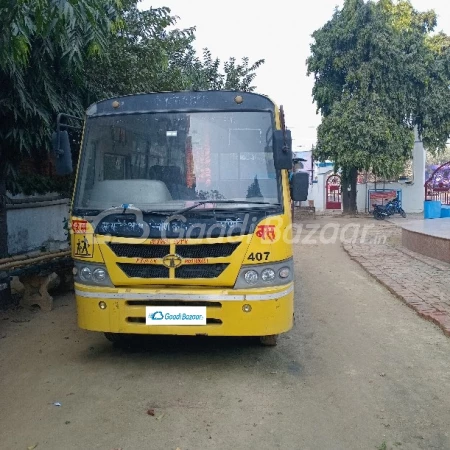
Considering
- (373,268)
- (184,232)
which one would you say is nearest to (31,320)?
(184,232)

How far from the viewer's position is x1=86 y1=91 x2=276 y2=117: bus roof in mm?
4562

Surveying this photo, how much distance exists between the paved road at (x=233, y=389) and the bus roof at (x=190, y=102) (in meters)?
2.40

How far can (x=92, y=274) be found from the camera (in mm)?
4336

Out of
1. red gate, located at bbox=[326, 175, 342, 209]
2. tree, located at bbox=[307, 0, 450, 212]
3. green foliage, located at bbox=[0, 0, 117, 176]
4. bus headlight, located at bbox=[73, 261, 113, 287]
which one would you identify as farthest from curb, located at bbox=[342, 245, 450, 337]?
red gate, located at bbox=[326, 175, 342, 209]

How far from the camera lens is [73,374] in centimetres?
440

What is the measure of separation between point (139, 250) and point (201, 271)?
562 millimetres

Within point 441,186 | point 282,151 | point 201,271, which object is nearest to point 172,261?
point 201,271

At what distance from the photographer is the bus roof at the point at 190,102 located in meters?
4.56

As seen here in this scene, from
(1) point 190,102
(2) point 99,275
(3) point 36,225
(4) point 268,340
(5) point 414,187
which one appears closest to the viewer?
(2) point 99,275

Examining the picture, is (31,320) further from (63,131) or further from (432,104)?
(432,104)

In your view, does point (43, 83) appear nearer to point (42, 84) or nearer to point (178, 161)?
point (42, 84)

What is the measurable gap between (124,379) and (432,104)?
2176 cm

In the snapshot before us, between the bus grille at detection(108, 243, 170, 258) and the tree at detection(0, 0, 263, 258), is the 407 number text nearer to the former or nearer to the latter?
the bus grille at detection(108, 243, 170, 258)

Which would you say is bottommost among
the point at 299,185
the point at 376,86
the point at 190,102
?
the point at 299,185
